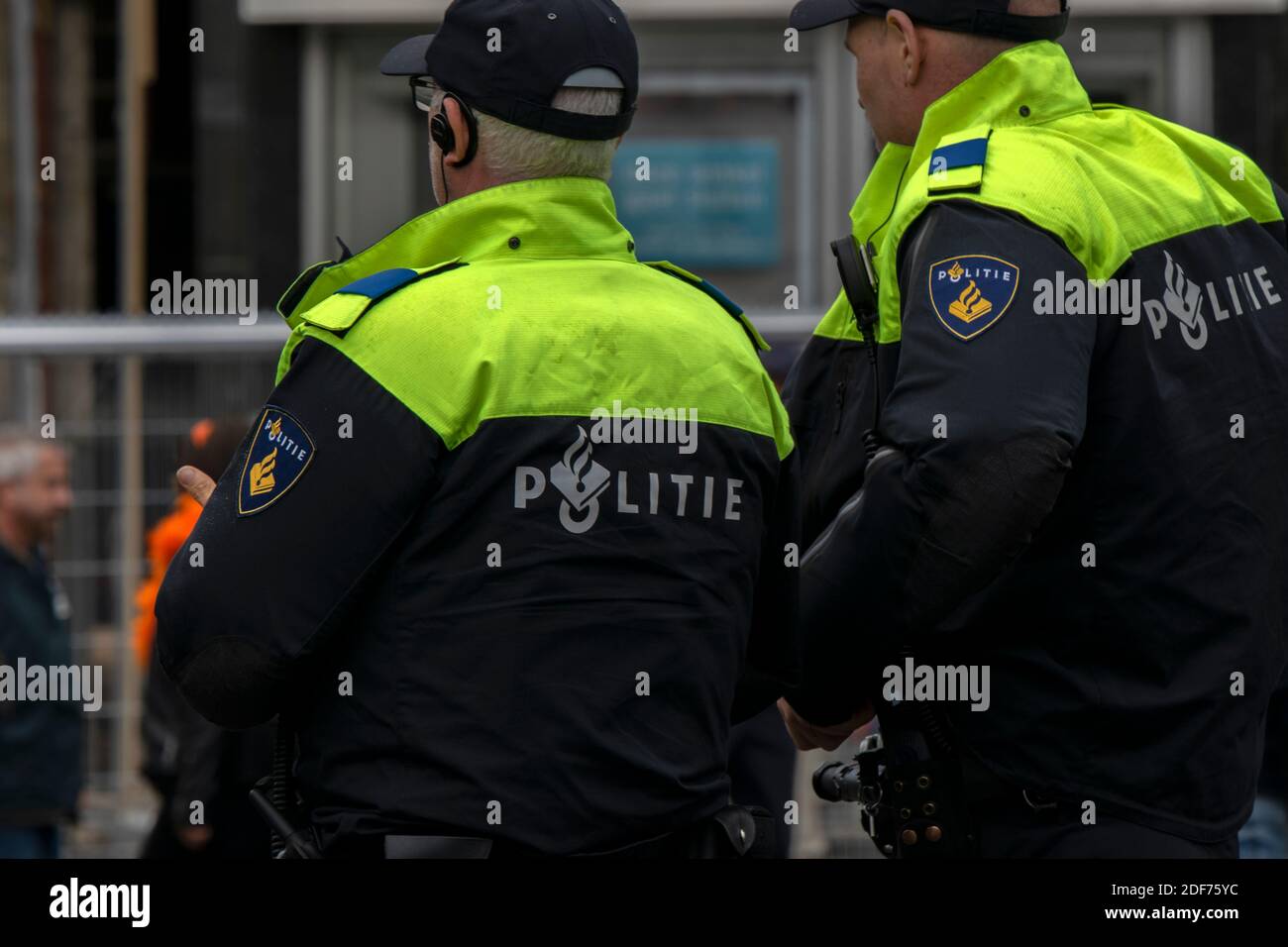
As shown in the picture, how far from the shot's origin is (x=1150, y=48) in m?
8.28

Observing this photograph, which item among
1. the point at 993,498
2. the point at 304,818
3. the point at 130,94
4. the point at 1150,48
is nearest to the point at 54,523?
the point at 304,818

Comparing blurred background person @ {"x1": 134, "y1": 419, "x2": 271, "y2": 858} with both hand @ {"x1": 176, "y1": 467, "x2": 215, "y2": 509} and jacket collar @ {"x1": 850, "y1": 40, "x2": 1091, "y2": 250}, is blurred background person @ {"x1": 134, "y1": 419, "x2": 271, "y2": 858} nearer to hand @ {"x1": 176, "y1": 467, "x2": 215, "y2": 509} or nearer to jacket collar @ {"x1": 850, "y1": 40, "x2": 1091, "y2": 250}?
hand @ {"x1": 176, "y1": 467, "x2": 215, "y2": 509}

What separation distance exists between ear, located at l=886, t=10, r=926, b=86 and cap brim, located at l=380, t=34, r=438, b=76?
2.30ft

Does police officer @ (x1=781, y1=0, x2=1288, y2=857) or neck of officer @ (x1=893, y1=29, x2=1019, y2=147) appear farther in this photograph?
neck of officer @ (x1=893, y1=29, x2=1019, y2=147)

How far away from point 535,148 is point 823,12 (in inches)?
25.5

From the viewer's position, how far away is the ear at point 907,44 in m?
2.84

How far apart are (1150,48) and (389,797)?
6.87m

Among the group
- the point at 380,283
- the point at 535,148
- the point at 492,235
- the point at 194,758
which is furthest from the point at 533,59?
the point at 194,758

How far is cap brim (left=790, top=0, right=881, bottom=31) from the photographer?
2896mm

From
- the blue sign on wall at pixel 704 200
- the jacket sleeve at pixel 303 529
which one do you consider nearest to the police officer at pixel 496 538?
the jacket sleeve at pixel 303 529

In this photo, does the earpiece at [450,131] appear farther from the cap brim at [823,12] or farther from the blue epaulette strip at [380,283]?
the cap brim at [823,12]

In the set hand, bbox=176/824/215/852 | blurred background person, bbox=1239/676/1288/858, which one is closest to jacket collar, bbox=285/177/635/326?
hand, bbox=176/824/215/852

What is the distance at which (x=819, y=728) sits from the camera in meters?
2.94
